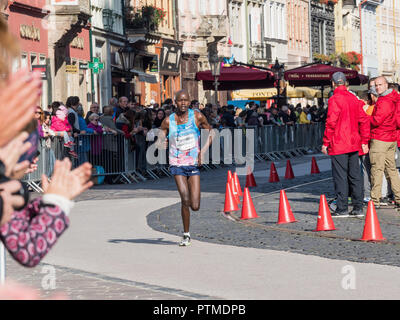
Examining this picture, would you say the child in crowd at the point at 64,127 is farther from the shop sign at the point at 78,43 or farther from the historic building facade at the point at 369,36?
the historic building facade at the point at 369,36

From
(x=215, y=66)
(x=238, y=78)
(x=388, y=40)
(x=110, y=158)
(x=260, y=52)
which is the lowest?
(x=110, y=158)

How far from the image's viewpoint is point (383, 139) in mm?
16953

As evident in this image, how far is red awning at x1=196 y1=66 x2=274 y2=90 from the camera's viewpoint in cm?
3734

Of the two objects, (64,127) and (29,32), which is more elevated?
(29,32)

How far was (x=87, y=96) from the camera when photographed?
1597 inches

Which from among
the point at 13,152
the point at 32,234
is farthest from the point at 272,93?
the point at 13,152

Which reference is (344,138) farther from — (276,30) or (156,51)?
(276,30)

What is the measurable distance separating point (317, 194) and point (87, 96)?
20805mm

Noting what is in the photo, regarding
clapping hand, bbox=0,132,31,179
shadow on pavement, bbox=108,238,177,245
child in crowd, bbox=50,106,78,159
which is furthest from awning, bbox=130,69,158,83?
clapping hand, bbox=0,132,31,179

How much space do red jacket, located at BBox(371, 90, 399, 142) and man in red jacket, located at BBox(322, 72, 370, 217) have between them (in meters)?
0.99

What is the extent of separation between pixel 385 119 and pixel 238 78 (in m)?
20.8

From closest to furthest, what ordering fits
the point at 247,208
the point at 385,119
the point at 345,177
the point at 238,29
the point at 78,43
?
the point at 345,177
the point at 247,208
the point at 385,119
the point at 78,43
the point at 238,29
